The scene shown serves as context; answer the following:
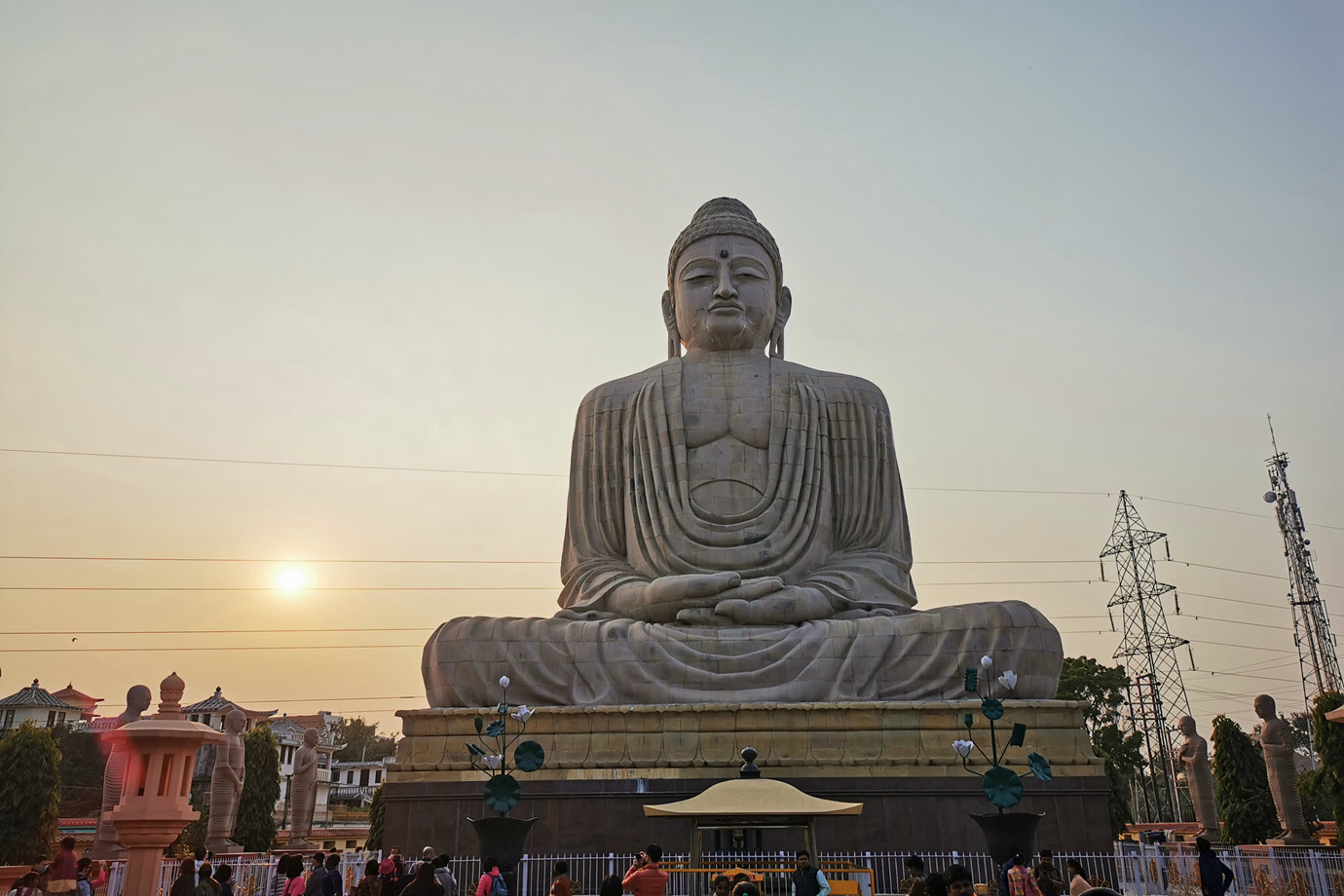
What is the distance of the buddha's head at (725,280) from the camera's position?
1440cm

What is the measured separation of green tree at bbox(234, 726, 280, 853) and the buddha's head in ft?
45.3

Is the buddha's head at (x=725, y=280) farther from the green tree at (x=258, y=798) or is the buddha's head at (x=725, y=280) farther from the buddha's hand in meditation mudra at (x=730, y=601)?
the green tree at (x=258, y=798)

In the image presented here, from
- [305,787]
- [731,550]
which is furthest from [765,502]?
[305,787]

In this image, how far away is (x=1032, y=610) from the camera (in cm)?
1092

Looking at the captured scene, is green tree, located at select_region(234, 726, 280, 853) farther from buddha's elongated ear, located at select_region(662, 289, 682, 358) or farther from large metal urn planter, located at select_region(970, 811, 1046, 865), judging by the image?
large metal urn planter, located at select_region(970, 811, 1046, 865)

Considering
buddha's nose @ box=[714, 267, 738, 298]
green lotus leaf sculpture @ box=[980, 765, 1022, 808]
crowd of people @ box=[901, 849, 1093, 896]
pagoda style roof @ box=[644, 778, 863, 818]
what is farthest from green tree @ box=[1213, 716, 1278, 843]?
pagoda style roof @ box=[644, 778, 863, 818]

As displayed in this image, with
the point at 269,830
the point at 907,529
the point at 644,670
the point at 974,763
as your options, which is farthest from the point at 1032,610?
the point at 269,830

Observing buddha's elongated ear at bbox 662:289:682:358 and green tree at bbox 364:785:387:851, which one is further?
green tree at bbox 364:785:387:851

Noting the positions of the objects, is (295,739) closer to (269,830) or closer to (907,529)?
(269,830)

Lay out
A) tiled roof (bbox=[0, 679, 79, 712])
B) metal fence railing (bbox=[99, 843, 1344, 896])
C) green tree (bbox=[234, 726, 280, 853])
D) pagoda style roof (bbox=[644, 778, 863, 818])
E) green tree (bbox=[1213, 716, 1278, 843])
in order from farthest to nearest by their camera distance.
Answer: tiled roof (bbox=[0, 679, 79, 712]) < green tree (bbox=[234, 726, 280, 853]) < green tree (bbox=[1213, 716, 1278, 843]) < metal fence railing (bbox=[99, 843, 1344, 896]) < pagoda style roof (bbox=[644, 778, 863, 818])

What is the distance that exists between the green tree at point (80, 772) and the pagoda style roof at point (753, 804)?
99.5 feet

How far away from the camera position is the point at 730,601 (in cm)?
1178

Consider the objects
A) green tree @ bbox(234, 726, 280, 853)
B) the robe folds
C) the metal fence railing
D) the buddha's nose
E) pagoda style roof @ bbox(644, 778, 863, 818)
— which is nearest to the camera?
pagoda style roof @ bbox(644, 778, 863, 818)

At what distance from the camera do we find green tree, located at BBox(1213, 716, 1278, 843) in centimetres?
1788
